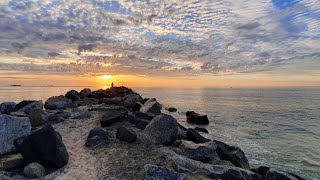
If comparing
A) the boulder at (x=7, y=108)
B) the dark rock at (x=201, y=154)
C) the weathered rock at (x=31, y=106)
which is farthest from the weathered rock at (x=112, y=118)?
the boulder at (x=7, y=108)

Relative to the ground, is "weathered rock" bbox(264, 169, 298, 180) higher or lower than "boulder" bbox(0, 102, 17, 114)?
lower

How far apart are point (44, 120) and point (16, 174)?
9608mm

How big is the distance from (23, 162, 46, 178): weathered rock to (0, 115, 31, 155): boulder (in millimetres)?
2467

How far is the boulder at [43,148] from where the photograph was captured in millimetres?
11539

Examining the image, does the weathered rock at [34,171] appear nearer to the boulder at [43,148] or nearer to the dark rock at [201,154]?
the boulder at [43,148]

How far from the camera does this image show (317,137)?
91.6ft

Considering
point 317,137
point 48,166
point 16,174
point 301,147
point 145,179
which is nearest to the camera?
point 145,179

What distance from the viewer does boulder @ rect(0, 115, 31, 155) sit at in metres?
12.7

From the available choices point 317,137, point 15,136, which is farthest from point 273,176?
point 317,137

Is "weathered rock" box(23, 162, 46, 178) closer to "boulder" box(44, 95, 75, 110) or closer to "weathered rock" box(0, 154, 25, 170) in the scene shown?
"weathered rock" box(0, 154, 25, 170)

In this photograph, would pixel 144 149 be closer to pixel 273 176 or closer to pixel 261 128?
pixel 273 176

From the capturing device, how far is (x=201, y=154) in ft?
46.6

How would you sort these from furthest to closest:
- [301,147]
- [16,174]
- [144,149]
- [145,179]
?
1. [301,147]
2. [144,149]
3. [16,174]
4. [145,179]

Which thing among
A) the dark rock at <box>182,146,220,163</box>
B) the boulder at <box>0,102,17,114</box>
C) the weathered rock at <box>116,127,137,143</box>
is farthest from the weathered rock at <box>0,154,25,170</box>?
the boulder at <box>0,102,17,114</box>
